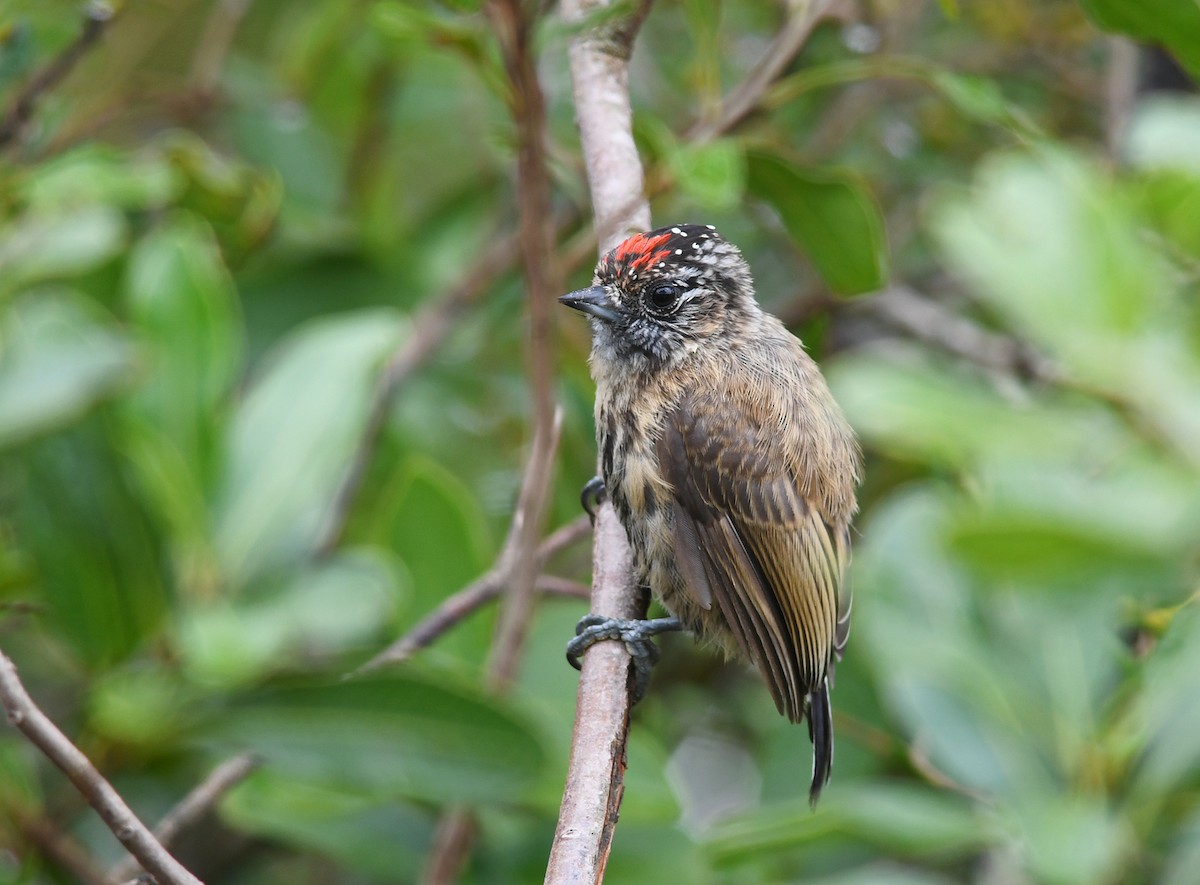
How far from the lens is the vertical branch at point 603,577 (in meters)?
1.92

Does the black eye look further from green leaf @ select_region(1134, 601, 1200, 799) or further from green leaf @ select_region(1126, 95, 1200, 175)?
green leaf @ select_region(1134, 601, 1200, 799)

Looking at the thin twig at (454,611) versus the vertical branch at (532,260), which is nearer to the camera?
the vertical branch at (532,260)

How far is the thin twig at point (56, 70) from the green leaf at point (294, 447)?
0.79 m

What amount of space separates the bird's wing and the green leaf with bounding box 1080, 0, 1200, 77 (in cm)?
104

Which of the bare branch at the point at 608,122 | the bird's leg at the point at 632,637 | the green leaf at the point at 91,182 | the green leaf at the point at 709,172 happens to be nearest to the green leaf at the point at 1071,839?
the bird's leg at the point at 632,637

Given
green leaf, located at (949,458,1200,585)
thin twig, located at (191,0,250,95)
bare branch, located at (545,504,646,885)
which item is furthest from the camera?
thin twig, located at (191,0,250,95)

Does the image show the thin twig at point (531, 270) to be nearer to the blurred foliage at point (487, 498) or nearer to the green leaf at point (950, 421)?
the blurred foliage at point (487, 498)

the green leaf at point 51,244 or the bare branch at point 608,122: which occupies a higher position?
the bare branch at point 608,122

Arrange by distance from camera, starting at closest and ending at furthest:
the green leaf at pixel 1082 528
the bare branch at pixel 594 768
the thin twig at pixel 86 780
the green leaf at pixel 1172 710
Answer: the green leaf at pixel 1082 528, the thin twig at pixel 86 780, the bare branch at pixel 594 768, the green leaf at pixel 1172 710

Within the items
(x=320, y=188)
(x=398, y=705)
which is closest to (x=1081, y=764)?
(x=398, y=705)

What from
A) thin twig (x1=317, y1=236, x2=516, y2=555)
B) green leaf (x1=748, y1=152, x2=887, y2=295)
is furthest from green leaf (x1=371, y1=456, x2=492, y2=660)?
green leaf (x1=748, y1=152, x2=887, y2=295)

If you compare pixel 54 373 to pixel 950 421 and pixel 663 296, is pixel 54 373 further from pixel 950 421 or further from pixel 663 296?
pixel 950 421

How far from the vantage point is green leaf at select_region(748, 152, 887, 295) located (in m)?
2.89

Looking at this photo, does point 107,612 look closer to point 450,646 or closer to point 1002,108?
point 450,646
